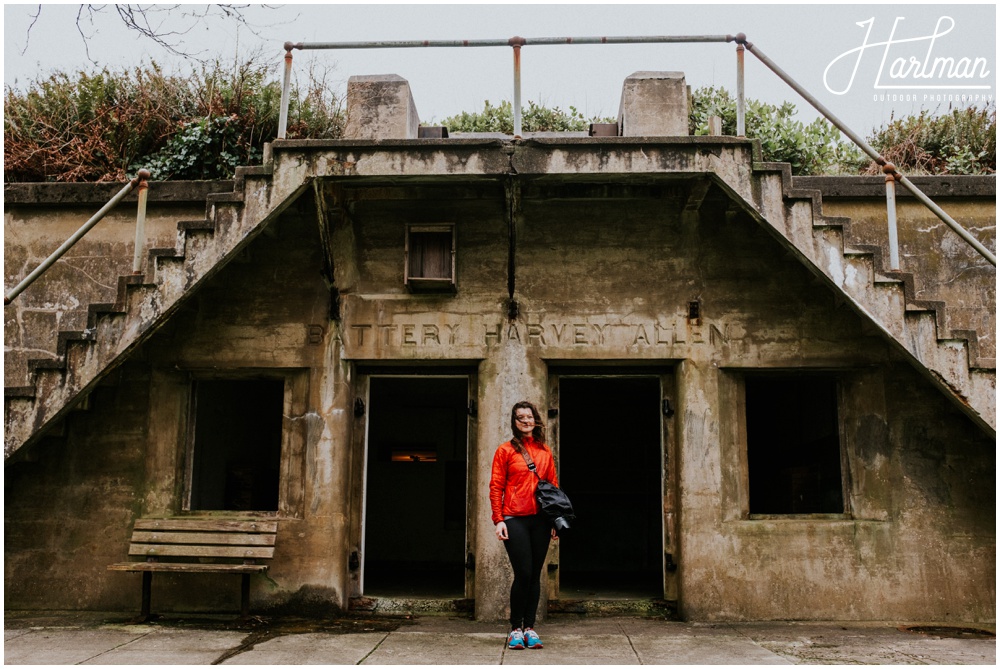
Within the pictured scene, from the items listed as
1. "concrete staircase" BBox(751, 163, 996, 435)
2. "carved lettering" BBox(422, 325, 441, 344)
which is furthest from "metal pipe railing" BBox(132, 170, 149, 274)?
"concrete staircase" BBox(751, 163, 996, 435)

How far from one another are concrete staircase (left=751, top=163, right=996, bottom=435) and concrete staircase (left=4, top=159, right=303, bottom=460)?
13.6ft

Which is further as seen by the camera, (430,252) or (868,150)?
(430,252)

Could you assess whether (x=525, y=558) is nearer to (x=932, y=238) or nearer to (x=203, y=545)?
(x=203, y=545)

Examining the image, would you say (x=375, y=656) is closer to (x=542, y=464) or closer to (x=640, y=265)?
(x=542, y=464)

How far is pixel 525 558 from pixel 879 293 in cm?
362

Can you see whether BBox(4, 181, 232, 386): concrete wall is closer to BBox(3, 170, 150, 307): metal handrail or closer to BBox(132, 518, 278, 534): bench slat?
BBox(3, 170, 150, 307): metal handrail

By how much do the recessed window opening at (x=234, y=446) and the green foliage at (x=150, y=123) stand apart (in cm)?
275

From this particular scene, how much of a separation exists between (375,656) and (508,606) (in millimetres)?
1933

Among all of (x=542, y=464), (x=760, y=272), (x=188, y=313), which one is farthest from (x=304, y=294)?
(x=760, y=272)

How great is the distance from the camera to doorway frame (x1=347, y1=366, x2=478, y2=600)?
8.02m

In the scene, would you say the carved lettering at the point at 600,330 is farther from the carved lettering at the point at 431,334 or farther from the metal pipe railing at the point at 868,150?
the metal pipe railing at the point at 868,150

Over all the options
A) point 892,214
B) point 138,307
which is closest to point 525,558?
point 138,307

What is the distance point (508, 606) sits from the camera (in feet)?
25.3

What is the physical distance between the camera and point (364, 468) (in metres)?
8.27
